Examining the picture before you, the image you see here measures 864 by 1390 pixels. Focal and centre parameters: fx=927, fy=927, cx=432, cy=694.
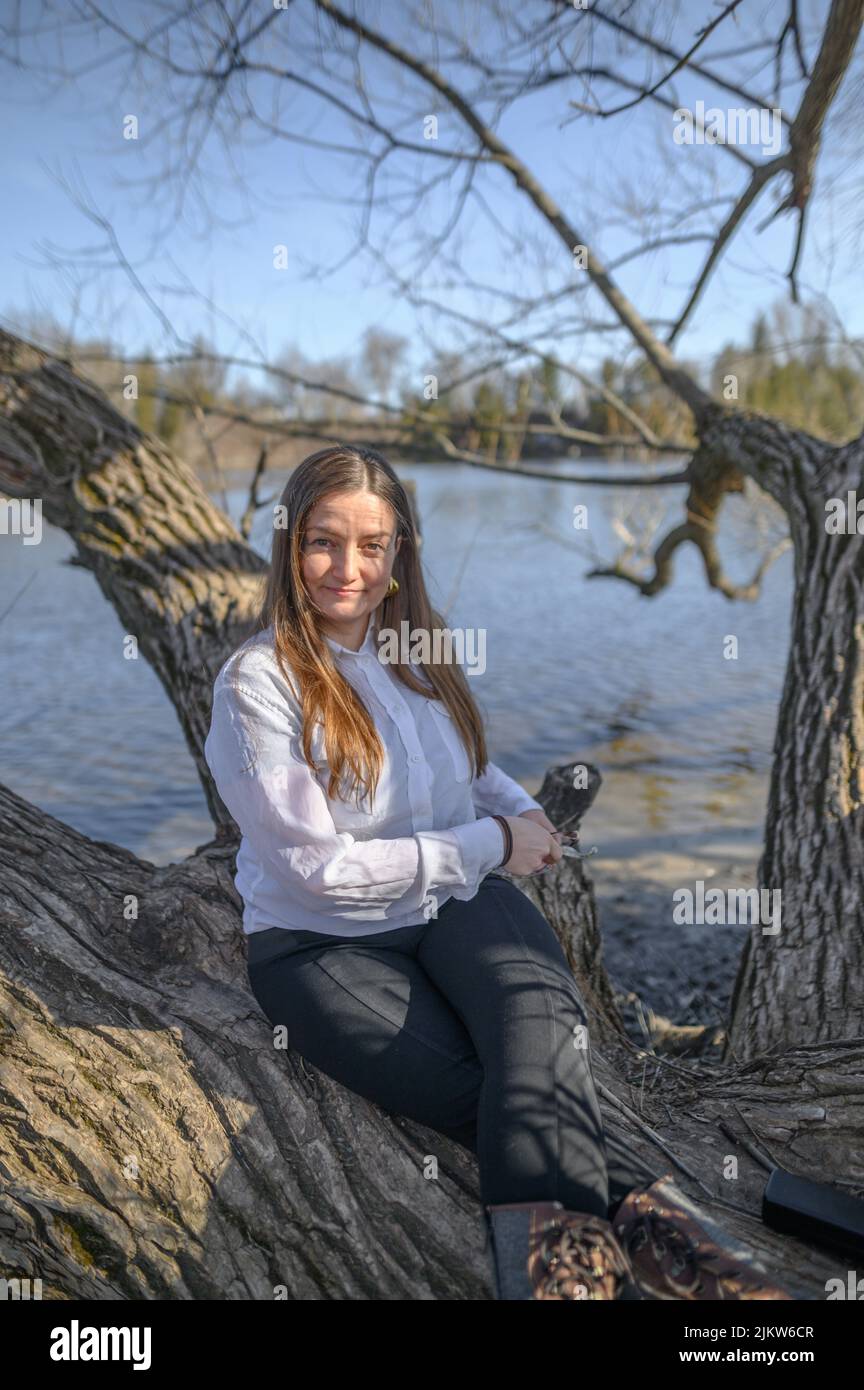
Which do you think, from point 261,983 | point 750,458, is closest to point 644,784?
point 750,458

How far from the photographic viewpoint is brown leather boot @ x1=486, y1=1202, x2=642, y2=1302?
151cm

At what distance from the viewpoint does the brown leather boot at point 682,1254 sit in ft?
5.11

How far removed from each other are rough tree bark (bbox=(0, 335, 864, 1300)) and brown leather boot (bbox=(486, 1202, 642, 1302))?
21 centimetres

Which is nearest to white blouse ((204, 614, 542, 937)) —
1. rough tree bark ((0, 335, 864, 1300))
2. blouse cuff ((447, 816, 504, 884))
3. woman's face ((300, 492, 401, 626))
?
blouse cuff ((447, 816, 504, 884))

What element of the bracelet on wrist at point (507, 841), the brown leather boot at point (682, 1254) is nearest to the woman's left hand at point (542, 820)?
the bracelet on wrist at point (507, 841)

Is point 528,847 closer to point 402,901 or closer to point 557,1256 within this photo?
point 402,901

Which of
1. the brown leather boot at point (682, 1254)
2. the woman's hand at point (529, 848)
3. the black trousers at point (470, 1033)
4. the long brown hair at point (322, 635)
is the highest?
the long brown hair at point (322, 635)

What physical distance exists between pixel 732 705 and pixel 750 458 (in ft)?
19.8

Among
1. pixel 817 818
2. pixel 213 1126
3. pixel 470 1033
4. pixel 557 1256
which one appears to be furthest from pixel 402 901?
pixel 817 818

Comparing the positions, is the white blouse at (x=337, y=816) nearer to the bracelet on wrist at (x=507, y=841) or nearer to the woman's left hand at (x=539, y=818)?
the bracelet on wrist at (x=507, y=841)

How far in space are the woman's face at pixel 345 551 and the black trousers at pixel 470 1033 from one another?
0.74m

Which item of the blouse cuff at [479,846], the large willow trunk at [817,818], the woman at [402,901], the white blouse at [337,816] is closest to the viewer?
the woman at [402,901]
